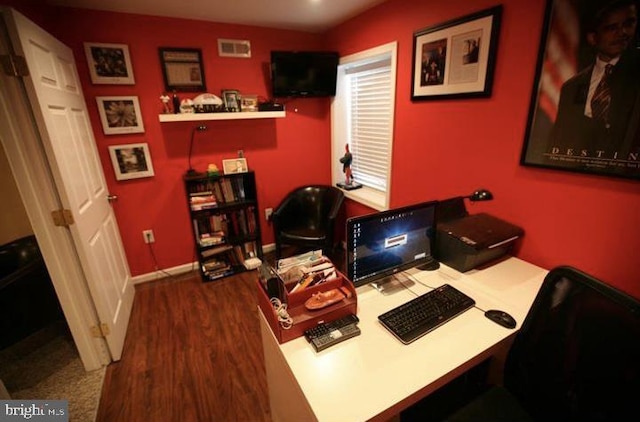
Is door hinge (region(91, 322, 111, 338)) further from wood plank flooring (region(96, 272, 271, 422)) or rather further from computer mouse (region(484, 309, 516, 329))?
computer mouse (region(484, 309, 516, 329))

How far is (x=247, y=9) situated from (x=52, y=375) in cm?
299

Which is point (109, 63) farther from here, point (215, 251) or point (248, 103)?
point (215, 251)

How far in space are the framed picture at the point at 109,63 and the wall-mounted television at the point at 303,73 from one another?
124cm

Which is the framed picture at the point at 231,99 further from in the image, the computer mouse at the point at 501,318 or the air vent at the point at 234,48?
the computer mouse at the point at 501,318

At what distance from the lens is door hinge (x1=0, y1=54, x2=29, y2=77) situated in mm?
1300

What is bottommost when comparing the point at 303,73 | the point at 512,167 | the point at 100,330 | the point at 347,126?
the point at 100,330

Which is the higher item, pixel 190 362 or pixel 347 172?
pixel 347 172

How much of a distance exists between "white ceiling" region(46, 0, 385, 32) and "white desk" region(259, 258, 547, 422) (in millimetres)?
2272

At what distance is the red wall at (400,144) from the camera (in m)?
1.35

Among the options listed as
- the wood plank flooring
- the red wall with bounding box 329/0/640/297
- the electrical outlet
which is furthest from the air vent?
the wood plank flooring

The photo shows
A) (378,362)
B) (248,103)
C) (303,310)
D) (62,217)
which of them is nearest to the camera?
(378,362)

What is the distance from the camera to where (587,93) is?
1.23 meters

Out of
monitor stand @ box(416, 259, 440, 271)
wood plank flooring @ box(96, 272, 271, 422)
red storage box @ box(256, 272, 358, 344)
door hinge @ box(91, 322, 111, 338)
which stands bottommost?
wood plank flooring @ box(96, 272, 271, 422)

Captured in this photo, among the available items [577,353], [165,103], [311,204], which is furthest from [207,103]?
[577,353]
